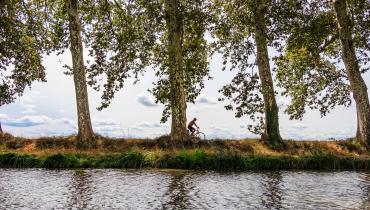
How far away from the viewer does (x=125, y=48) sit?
3155cm

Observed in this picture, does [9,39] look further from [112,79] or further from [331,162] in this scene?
[331,162]

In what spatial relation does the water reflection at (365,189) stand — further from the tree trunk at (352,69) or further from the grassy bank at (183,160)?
the tree trunk at (352,69)

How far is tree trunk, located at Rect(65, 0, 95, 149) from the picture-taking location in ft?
98.9

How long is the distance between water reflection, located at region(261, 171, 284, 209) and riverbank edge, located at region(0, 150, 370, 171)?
2492 mm

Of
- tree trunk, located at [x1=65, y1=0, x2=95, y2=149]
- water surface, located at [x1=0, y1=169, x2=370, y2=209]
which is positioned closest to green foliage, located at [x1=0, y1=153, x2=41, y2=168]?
water surface, located at [x1=0, y1=169, x2=370, y2=209]

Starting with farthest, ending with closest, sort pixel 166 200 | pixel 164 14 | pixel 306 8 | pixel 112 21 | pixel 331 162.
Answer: pixel 112 21 → pixel 306 8 → pixel 164 14 → pixel 331 162 → pixel 166 200

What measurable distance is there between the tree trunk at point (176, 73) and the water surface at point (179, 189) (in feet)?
23.5

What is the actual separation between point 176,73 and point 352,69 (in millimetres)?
12426

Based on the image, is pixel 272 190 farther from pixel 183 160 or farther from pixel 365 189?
pixel 183 160

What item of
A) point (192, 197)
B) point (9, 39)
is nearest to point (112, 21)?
point (9, 39)

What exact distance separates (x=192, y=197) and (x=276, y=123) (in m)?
17.0

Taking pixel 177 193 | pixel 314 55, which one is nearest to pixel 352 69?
pixel 314 55

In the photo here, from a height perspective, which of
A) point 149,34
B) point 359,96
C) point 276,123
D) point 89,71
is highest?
point 149,34

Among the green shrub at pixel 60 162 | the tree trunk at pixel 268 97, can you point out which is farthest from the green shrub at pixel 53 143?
the tree trunk at pixel 268 97
